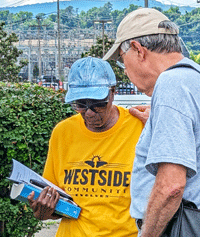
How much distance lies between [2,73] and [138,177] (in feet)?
84.1

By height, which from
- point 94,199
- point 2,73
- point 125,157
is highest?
point 125,157

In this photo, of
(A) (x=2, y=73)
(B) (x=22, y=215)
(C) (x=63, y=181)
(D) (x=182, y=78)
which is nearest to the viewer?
(D) (x=182, y=78)

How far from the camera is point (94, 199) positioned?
7.99 feet

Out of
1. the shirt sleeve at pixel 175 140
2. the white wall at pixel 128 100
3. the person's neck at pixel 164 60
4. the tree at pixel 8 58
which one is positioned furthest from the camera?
the tree at pixel 8 58

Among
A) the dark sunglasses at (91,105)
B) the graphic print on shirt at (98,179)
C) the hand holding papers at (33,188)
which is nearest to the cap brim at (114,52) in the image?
the dark sunglasses at (91,105)

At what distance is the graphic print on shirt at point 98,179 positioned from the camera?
243 cm

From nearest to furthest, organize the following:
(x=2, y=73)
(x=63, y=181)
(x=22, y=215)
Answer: (x=63, y=181) → (x=22, y=215) → (x=2, y=73)

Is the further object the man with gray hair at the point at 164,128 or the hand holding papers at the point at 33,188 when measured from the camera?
the hand holding papers at the point at 33,188

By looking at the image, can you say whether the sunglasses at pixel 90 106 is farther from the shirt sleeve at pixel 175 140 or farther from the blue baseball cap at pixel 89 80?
the shirt sleeve at pixel 175 140

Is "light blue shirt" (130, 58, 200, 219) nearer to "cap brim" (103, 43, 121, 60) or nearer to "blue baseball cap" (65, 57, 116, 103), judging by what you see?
"cap brim" (103, 43, 121, 60)

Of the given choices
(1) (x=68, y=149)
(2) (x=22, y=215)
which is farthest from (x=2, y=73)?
(1) (x=68, y=149)

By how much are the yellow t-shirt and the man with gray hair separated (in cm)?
49

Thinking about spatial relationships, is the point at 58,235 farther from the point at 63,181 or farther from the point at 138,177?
the point at 138,177

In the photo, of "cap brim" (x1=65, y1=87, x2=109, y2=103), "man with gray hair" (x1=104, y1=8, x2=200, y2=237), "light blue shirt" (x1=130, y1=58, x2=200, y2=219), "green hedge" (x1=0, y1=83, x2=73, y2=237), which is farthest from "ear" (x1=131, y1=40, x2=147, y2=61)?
"green hedge" (x1=0, y1=83, x2=73, y2=237)
